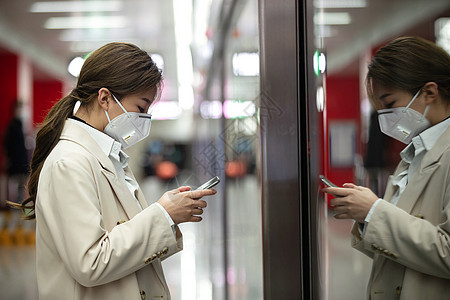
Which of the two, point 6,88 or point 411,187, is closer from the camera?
point 411,187

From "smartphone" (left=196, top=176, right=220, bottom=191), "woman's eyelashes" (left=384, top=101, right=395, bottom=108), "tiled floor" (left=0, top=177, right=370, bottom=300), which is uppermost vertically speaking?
"woman's eyelashes" (left=384, top=101, right=395, bottom=108)

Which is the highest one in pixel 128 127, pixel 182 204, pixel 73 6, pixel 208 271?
pixel 73 6

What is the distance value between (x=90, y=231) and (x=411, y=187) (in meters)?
1.00

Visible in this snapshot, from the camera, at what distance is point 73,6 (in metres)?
1.94

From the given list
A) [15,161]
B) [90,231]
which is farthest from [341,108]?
[15,161]

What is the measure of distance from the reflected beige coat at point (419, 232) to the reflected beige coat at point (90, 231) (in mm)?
686

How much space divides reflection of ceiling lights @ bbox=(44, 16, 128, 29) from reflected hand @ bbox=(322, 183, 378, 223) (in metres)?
1.04

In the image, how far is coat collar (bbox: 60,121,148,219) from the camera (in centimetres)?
153

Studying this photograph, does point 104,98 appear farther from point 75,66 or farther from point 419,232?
point 419,232

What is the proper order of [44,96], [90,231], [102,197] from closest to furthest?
1. [90,231]
2. [102,197]
3. [44,96]

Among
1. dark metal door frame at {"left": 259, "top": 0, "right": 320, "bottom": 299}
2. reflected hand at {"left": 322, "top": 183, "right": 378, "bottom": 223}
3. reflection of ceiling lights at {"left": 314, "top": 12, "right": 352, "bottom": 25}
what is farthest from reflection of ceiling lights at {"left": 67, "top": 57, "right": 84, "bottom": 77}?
reflected hand at {"left": 322, "top": 183, "right": 378, "bottom": 223}

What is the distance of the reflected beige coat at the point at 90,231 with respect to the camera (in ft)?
4.56

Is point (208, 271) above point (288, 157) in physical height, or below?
below

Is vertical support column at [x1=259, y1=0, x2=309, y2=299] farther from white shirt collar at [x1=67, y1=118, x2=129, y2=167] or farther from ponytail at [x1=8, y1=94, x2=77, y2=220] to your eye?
ponytail at [x1=8, y1=94, x2=77, y2=220]
